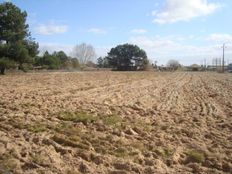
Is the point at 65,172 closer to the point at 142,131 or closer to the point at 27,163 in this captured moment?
the point at 27,163

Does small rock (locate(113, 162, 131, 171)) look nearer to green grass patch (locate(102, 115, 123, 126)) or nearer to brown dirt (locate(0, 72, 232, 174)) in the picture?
brown dirt (locate(0, 72, 232, 174))

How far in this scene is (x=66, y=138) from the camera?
874 cm

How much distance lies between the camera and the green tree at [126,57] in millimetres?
108375

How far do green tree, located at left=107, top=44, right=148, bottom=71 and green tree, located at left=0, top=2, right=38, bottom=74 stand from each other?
60.4 meters

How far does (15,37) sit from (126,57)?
6311 centimetres

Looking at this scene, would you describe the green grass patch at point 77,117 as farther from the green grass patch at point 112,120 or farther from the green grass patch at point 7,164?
the green grass patch at point 7,164

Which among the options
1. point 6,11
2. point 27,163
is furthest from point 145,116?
→ point 6,11

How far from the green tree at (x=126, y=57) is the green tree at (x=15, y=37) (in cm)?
6036

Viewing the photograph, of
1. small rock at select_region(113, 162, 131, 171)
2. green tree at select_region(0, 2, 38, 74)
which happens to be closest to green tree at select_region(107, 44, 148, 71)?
green tree at select_region(0, 2, 38, 74)

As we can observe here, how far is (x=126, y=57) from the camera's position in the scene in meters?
108

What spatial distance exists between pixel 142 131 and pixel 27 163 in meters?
3.72

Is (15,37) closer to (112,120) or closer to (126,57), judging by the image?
(112,120)

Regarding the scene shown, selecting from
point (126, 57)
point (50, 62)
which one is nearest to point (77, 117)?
point (50, 62)

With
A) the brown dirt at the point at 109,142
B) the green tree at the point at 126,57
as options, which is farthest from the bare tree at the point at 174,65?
the brown dirt at the point at 109,142
